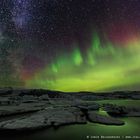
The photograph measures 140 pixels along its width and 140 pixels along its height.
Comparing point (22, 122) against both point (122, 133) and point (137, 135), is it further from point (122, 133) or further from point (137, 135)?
point (137, 135)

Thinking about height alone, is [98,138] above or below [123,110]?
below

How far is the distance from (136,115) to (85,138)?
9126mm

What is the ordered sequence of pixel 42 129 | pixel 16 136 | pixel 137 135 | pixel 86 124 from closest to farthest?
pixel 16 136, pixel 137 135, pixel 42 129, pixel 86 124

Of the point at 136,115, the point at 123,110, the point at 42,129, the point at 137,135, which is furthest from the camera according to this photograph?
the point at 123,110

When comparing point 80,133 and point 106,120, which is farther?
point 106,120

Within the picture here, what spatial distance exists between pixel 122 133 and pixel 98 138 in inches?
64.0

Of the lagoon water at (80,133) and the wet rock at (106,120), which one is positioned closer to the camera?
the lagoon water at (80,133)

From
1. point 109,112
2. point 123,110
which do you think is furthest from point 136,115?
point 109,112

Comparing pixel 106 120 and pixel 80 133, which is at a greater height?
pixel 106 120

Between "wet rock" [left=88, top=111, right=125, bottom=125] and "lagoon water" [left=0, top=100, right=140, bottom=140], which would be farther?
"wet rock" [left=88, top=111, right=125, bottom=125]

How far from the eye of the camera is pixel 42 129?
1222cm

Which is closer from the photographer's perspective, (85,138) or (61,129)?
(85,138)

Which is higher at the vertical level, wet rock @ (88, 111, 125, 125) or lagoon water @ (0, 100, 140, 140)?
wet rock @ (88, 111, 125, 125)

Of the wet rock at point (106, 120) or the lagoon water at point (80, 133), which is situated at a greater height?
the wet rock at point (106, 120)
